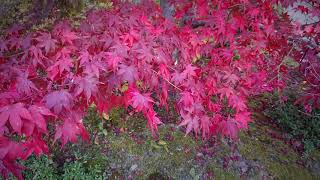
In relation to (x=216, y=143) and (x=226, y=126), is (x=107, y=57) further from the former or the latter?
(x=216, y=143)

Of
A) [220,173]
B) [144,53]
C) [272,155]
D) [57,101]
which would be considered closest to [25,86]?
[57,101]

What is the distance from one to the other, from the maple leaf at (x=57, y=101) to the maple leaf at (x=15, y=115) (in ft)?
0.66

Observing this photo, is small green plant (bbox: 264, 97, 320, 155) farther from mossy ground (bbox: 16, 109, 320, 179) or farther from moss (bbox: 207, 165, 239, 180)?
moss (bbox: 207, 165, 239, 180)

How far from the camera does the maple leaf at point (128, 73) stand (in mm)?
2283

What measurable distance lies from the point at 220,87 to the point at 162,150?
1.57 metres

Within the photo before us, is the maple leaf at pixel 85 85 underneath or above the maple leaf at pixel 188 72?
above

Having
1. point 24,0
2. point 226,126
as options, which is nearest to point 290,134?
point 226,126

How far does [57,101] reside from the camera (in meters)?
1.91

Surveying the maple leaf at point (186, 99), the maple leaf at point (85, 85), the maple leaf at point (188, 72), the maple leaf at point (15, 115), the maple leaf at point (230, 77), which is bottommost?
the maple leaf at point (230, 77)

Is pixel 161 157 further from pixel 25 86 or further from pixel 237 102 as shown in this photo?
pixel 25 86

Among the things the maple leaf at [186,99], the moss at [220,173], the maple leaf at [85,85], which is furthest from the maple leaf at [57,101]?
the moss at [220,173]

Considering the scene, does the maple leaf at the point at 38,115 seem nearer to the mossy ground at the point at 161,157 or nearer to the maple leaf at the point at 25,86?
the maple leaf at the point at 25,86

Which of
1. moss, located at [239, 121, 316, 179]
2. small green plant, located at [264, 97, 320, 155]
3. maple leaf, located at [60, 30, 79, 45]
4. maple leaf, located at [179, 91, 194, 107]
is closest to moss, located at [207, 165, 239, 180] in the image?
moss, located at [239, 121, 316, 179]

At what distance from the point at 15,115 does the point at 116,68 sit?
85 cm
